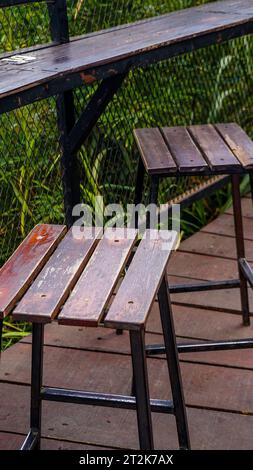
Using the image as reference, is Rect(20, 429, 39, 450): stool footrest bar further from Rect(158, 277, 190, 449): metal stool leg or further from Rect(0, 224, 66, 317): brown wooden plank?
Rect(0, 224, 66, 317): brown wooden plank

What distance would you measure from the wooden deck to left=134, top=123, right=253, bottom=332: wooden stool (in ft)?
0.78

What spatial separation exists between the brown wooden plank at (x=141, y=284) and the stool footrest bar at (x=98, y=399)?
40cm

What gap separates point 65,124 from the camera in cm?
351

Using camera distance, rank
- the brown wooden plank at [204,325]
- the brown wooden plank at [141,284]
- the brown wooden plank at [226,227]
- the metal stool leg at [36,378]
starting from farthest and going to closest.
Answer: the brown wooden plank at [226,227], the brown wooden plank at [204,325], the metal stool leg at [36,378], the brown wooden plank at [141,284]

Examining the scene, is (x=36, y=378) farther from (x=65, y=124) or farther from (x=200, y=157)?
(x=65, y=124)

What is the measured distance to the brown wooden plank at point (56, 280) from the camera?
2.18 m

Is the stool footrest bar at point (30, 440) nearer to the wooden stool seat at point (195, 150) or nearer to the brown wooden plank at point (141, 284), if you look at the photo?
the brown wooden plank at point (141, 284)

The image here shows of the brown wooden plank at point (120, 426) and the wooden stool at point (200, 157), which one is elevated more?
the wooden stool at point (200, 157)

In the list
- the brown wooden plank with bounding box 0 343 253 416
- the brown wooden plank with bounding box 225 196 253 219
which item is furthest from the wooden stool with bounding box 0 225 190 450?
the brown wooden plank with bounding box 225 196 253 219

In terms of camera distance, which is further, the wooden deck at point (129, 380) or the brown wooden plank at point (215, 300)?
the brown wooden plank at point (215, 300)

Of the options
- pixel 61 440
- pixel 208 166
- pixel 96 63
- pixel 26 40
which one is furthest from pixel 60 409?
pixel 26 40

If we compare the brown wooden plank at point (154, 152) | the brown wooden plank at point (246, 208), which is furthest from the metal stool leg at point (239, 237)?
the brown wooden plank at point (246, 208)

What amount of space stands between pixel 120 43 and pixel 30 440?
52.6 inches

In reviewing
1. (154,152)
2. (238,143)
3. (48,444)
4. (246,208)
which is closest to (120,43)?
(154,152)
